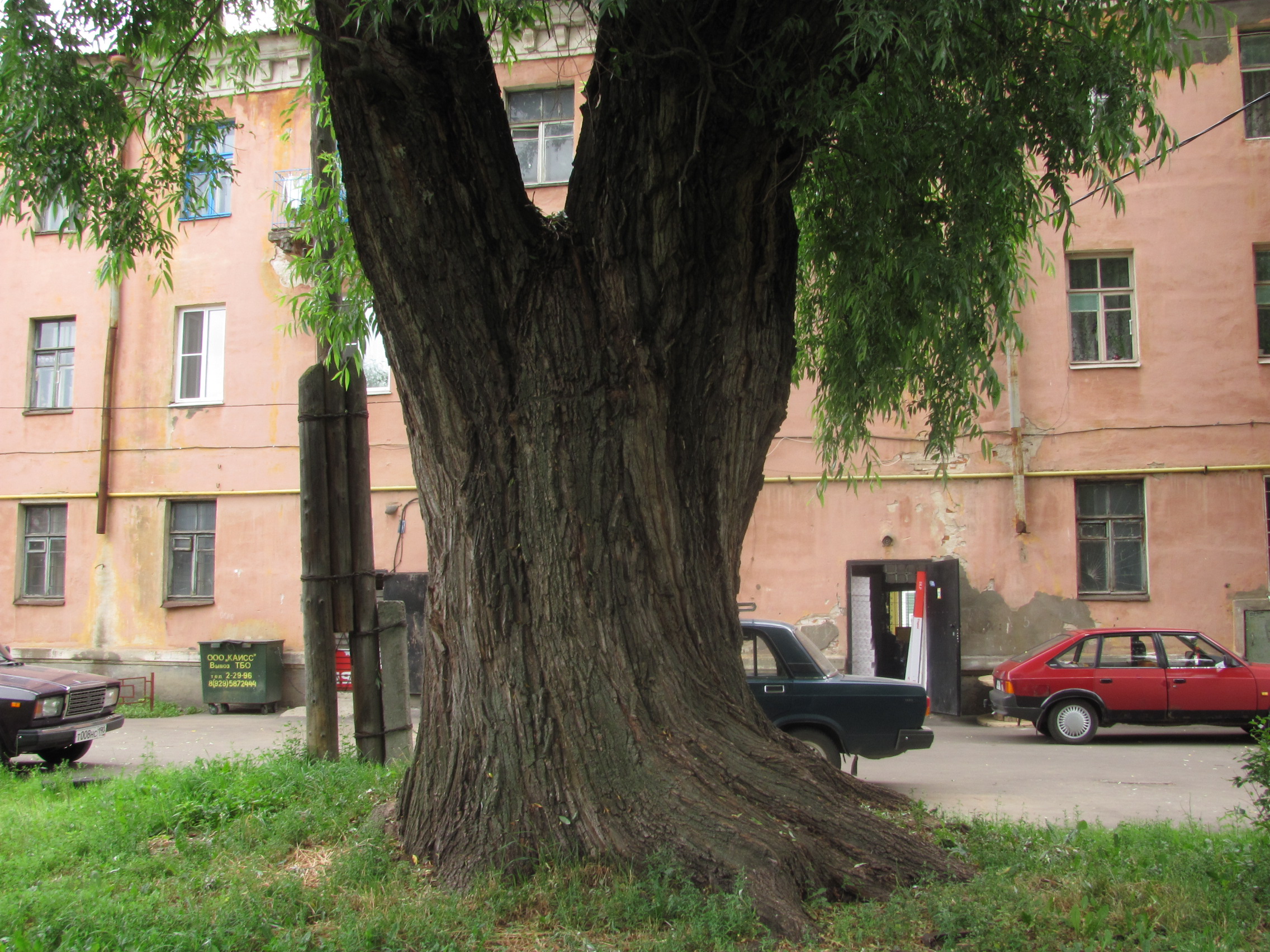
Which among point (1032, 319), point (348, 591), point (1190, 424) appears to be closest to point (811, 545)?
point (1032, 319)

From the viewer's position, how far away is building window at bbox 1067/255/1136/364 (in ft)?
51.0

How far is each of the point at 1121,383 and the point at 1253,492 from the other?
7.77 feet

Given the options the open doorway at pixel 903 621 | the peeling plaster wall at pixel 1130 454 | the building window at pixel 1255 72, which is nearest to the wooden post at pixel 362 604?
the peeling plaster wall at pixel 1130 454

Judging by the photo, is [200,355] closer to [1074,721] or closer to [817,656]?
[817,656]

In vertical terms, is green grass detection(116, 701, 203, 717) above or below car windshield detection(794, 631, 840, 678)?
below

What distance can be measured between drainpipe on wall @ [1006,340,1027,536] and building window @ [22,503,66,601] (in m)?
15.9

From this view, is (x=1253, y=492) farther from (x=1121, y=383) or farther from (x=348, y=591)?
(x=348, y=591)

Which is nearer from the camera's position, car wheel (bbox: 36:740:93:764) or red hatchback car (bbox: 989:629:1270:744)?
car wheel (bbox: 36:740:93:764)

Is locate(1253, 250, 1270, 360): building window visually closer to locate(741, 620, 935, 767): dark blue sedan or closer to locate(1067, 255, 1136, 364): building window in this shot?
locate(1067, 255, 1136, 364): building window

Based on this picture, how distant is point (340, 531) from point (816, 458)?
32.5ft

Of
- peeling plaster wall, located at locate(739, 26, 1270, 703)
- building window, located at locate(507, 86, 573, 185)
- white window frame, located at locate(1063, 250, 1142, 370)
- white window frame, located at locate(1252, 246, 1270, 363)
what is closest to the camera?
peeling plaster wall, located at locate(739, 26, 1270, 703)

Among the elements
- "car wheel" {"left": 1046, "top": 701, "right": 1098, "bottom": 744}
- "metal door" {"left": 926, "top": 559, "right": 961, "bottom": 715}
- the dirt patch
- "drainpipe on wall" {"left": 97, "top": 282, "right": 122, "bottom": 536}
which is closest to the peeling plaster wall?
"metal door" {"left": 926, "top": 559, "right": 961, "bottom": 715}

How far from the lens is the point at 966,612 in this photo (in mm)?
15234

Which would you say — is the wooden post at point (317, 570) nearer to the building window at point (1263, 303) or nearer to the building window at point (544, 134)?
the building window at point (544, 134)
